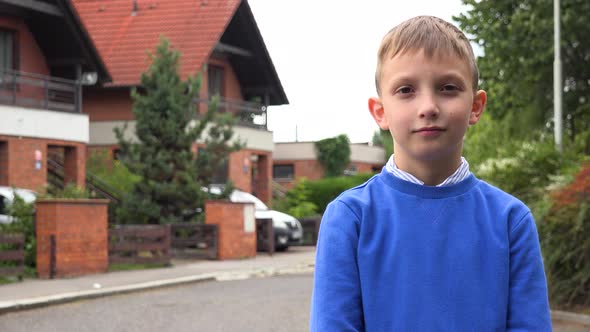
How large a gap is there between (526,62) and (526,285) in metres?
21.4

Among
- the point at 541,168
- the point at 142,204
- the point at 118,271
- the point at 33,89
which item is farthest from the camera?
the point at 33,89

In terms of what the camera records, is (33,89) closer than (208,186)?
No

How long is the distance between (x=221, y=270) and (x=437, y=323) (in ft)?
56.5

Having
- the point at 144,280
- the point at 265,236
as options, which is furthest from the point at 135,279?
the point at 265,236

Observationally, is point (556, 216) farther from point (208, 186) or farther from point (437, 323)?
point (208, 186)

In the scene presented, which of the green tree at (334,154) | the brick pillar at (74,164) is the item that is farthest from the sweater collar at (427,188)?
the green tree at (334,154)

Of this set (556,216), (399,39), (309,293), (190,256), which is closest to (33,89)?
(190,256)

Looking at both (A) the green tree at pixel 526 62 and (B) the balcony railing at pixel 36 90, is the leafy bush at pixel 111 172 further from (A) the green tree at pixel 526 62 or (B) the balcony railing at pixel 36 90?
(A) the green tree at pixel 526 62

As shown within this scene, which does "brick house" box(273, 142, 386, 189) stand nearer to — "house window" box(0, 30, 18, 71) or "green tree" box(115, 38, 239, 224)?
"house window" box(0, 30, 18, 71)

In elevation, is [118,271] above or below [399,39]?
below

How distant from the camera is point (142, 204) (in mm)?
24656

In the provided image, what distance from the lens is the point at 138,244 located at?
19.6m

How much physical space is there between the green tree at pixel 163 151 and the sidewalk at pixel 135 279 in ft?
8.58

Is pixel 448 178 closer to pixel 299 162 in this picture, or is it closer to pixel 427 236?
pixel 427 236
